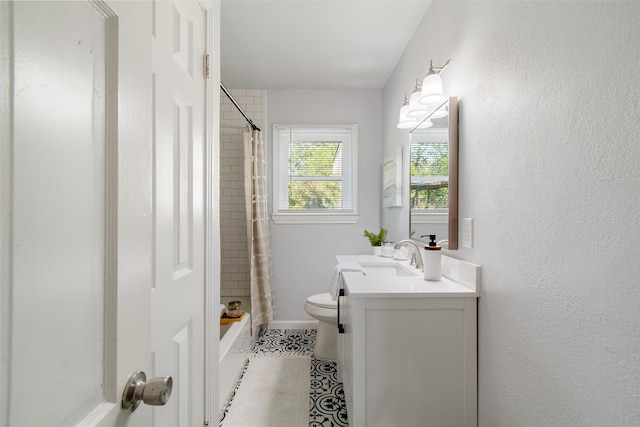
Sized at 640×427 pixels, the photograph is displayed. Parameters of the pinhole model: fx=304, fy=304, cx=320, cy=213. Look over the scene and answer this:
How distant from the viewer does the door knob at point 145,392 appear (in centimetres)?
50

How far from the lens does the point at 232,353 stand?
1.99 metres

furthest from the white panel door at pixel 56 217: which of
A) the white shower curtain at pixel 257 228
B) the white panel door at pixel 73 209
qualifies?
the white shower curtain at pixel 257 228

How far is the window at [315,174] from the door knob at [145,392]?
103 inches

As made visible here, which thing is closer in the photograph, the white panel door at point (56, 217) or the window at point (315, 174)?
the white panel door at point (56, 217)

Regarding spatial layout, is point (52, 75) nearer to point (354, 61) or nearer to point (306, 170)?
point (354, 61)

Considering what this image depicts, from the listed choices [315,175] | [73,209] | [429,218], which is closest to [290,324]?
[315,175]

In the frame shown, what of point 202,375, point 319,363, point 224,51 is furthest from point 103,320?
point 224,51

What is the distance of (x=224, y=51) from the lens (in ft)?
7.82

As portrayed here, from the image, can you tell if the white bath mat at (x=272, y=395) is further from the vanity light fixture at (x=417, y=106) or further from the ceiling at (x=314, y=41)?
the ceiling at (x=314, y=41)

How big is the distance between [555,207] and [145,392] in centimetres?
108

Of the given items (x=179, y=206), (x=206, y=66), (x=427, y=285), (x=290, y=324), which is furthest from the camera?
(x=290, y=324)

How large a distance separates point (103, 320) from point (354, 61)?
102 inches

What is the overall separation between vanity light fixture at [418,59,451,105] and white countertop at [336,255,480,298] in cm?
82

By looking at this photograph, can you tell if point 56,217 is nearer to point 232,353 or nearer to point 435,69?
point 435,69
